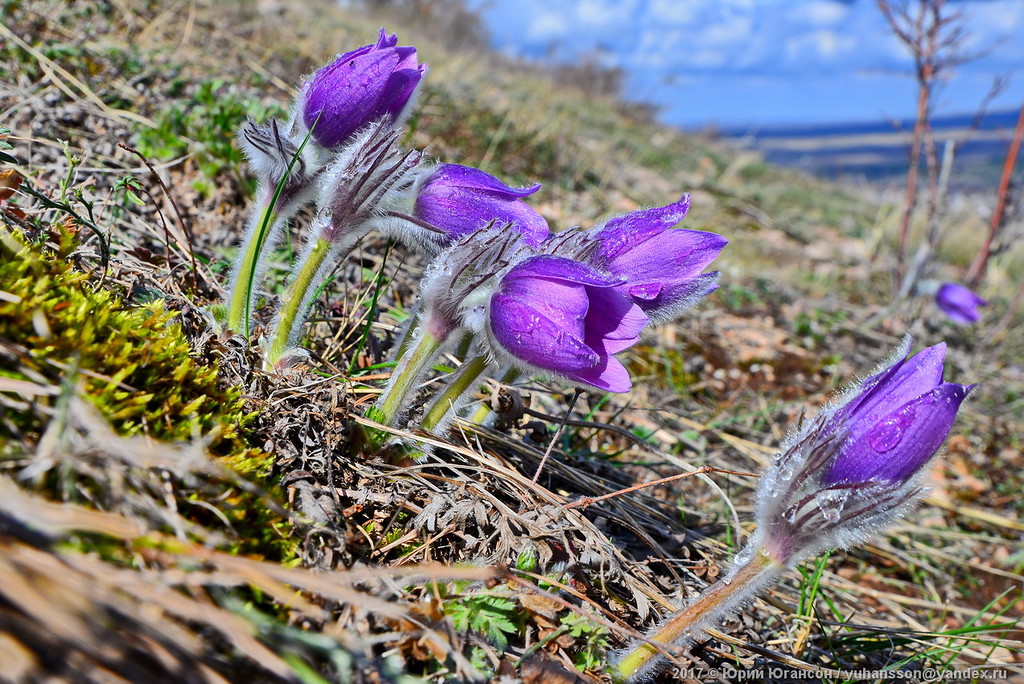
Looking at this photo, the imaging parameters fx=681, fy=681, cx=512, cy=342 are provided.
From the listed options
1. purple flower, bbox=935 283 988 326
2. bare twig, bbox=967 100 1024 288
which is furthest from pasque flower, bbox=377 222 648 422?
bare twig, bbox=967 100 1024 288

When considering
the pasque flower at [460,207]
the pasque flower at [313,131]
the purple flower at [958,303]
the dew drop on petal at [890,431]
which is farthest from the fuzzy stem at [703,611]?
the purple flower at [958,303]

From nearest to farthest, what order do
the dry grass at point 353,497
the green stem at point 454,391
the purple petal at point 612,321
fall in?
the dry grass at point 353,497 < the purple petal at point 612,321 < the green stem at point 454,391

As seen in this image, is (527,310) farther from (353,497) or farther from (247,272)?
(247,272)

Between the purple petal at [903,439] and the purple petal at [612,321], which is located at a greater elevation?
the purple petal at [612,321]

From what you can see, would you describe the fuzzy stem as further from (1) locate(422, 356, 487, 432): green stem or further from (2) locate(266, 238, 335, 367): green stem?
(2) locate(266, 238, 335, 367): green stem

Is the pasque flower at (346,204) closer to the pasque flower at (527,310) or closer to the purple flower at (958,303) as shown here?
the pasque flower at (527,310)

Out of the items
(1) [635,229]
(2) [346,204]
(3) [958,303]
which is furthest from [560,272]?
(3) [958,303]

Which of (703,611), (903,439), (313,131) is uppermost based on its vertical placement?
(313,131)
